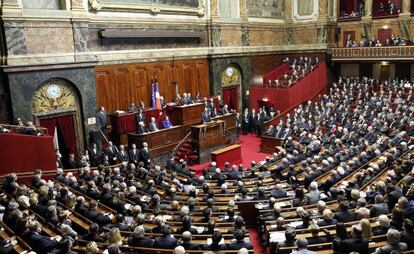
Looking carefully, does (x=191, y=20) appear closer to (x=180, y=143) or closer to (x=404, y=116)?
(x=180, y=143)

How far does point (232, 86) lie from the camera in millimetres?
20406

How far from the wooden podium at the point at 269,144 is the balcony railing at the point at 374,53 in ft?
27.8

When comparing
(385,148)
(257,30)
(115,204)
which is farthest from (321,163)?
(257,30)

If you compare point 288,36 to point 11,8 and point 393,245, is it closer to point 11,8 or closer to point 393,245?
point 11,8

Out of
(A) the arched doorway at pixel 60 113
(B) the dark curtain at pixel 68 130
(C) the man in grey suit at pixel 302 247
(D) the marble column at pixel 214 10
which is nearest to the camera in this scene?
(C) the man in grey suit at pixel 302 247

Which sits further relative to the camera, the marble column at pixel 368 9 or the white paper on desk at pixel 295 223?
the marble column at pixel 368 9

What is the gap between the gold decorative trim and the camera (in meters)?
13.8

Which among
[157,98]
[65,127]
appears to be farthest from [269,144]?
[65,127]

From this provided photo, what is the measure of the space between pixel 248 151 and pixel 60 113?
306 inches

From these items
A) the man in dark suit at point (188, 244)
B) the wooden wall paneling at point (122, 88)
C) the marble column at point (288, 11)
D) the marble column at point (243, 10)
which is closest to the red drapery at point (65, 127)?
the wooden wall paneling at point (122, 88)

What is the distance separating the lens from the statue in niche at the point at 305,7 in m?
22.8

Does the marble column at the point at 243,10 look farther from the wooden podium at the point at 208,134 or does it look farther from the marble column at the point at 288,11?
the wooden podium at the point at 208,134

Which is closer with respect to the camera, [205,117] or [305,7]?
[205,117]

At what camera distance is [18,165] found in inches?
385
